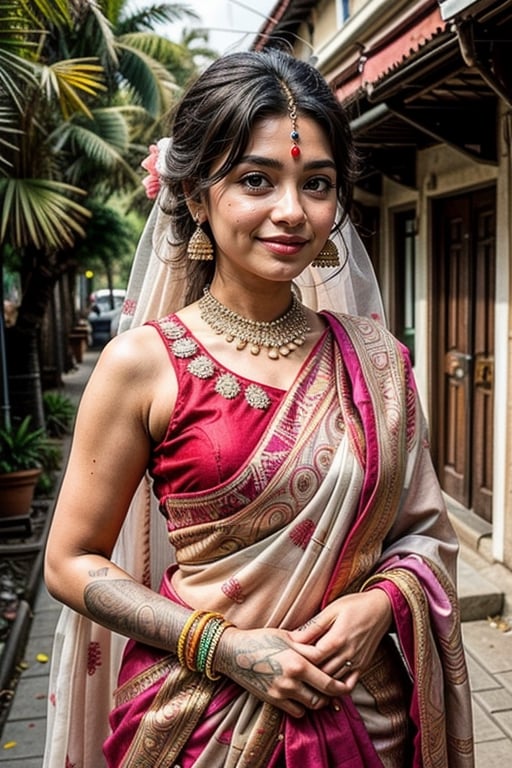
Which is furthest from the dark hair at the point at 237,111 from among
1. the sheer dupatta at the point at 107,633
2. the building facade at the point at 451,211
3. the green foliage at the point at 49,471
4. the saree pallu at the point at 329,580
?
the green foliage at the point at 49,471

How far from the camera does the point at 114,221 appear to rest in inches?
541

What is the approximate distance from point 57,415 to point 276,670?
31.7 ft

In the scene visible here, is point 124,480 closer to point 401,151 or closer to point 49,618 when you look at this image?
point 49,618

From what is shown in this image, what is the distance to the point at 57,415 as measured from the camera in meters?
10.6

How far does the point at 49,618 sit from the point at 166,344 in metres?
4.04

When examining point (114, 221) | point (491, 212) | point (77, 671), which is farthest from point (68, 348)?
point (77, 671)

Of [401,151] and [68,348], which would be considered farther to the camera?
[68,348]

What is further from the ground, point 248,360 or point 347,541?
point 248,360

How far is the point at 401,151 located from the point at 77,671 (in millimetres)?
5409

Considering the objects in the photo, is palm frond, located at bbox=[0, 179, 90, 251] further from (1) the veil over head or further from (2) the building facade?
(1) the veil over head

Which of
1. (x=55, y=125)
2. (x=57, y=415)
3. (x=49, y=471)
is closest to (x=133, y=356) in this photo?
(x=49, y=471)

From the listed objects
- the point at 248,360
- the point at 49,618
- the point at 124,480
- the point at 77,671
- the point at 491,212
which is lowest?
the point at 49,618

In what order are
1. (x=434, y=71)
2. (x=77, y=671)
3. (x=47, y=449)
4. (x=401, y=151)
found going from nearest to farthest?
(x=77, y=671) → (x=434, y=71) → (x=401, y=151) → (x=47, y=449)

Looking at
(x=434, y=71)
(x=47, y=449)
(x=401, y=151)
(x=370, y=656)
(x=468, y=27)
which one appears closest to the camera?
(x=370, y=656)
